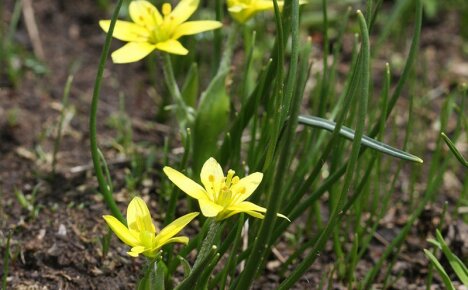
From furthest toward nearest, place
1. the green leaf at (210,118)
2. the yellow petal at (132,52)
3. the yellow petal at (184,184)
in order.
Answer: the green leaf at (210,118)
the yellow petal at (132,52)
the yellow petal at (184,184)

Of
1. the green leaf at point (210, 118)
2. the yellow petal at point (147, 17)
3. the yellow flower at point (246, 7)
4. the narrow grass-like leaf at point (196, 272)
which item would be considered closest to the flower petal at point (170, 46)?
the yellow petal at point (147, 17)

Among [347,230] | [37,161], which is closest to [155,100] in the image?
[37,161]

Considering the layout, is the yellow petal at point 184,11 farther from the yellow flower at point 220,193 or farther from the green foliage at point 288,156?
the yellow flower at point 220,193

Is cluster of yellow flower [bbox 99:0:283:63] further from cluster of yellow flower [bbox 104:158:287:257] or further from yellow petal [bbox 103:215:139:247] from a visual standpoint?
yellow petal [bbox 103:215:139:247]

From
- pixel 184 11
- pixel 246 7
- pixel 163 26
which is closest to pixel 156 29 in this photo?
pixel 163 26

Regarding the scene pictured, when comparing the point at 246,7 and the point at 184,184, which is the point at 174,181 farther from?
the point at 246,7

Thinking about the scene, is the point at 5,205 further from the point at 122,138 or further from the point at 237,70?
the point at 237,70
